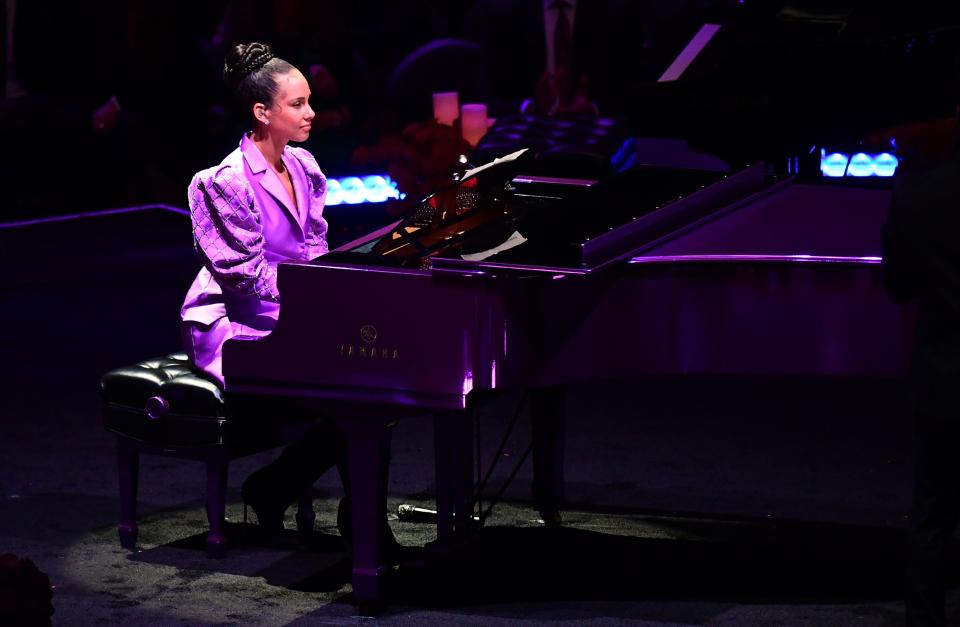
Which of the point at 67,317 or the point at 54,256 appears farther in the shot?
the point at 54,256

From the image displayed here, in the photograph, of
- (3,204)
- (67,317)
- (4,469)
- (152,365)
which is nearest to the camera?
(152,365)

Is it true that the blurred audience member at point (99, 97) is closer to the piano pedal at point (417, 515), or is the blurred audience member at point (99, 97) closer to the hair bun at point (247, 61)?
the piano pedal at point (417, 515)

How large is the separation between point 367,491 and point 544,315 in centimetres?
58

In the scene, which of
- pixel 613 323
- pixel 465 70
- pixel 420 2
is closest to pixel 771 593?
pixel 613 323

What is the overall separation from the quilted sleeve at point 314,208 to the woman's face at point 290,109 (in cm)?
15

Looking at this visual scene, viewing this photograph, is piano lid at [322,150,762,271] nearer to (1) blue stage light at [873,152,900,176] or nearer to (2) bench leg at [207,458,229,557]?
(2) bench leg at [207,458,229,557]

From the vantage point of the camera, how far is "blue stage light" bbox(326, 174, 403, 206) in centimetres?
811

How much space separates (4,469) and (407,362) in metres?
1.99

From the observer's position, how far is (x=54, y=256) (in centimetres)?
847

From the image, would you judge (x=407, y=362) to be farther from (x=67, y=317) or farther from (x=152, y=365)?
(x=67, y=317)

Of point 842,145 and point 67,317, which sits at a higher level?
point 842,145

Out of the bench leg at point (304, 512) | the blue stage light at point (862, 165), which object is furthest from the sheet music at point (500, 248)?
the blue stage light at point (862, 165)

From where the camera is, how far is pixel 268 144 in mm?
4254

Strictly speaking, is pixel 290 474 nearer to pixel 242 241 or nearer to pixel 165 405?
pixel 165 405
